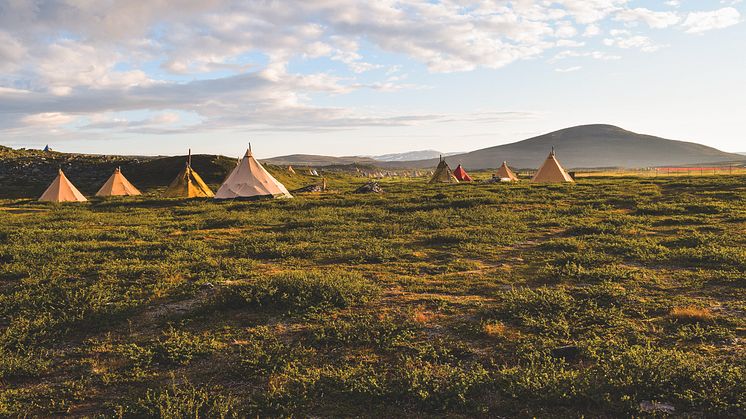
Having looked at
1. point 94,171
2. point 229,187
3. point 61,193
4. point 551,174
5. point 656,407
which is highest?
point 94,171

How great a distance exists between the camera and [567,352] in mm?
7090

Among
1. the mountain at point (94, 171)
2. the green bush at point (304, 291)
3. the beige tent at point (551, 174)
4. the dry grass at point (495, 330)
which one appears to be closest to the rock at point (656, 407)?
the dry grass at point (495, 330)

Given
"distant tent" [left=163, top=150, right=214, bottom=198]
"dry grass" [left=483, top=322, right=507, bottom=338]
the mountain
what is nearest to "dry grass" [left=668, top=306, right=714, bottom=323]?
"dry grass" [left=483, top=322, right=507, bottom=338]

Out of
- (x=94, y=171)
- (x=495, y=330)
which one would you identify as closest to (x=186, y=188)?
(x=94, y=171)

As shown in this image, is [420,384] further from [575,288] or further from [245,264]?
[245,264]

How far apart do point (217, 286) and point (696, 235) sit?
15.9 m

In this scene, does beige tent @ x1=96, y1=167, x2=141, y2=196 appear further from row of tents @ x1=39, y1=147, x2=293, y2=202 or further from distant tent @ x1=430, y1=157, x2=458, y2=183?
distant tent @ x1=430, y1=157, x2=458, y2=183

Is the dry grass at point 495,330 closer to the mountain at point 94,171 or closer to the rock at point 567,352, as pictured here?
the rock at point 567,352

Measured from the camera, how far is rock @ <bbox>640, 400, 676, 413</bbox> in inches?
214

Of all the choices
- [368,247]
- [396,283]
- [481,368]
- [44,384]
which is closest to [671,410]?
[481,368]

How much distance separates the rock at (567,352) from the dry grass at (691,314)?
280cm

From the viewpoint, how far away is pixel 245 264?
13.0 metres

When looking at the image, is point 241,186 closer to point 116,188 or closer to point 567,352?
point 116,188

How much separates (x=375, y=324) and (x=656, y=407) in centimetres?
450
